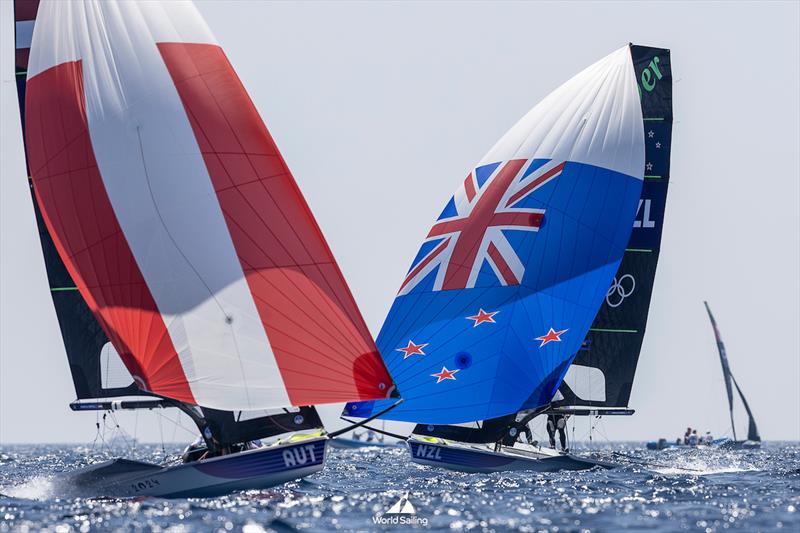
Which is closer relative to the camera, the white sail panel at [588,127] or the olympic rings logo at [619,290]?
the white sail panel at [588,127]

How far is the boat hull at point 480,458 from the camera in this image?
103ft

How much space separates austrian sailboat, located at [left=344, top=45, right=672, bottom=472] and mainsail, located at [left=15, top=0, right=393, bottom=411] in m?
7.77

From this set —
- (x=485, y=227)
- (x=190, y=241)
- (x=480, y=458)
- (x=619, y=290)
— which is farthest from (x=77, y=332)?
(x=619, y=290)

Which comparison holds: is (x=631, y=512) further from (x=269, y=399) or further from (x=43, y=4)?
(x=43, y=4)

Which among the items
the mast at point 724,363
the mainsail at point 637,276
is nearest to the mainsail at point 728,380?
the mast at point 724,363

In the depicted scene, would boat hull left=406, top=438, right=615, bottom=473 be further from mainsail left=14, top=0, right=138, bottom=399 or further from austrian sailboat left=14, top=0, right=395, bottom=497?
mainsail left=14, top=0, right=138, bottom=399

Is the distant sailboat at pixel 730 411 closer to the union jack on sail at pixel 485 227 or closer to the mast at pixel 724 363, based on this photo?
the mast at pixel 724 363

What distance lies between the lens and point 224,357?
23.3 meters

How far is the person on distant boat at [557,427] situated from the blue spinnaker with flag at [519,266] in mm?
2641

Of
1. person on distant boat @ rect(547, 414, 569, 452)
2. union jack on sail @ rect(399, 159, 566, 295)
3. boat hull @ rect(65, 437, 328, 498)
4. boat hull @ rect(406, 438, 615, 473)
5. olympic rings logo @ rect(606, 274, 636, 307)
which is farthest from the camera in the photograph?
olympic rings logo @ rect(606, 274, 636, 307)

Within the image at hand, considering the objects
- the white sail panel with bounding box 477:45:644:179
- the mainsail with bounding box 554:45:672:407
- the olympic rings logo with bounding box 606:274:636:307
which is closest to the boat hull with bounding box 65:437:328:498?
the white sail panel with bounding box 477:45:644:179

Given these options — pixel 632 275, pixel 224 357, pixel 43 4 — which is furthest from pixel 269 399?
pixel 632 275

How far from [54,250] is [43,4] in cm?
519

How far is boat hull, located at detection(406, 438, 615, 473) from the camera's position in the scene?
3153cm
